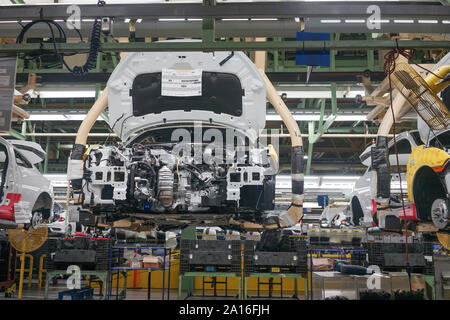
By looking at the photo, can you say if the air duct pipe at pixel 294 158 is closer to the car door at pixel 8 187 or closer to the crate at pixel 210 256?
the crate at pixel 210 256

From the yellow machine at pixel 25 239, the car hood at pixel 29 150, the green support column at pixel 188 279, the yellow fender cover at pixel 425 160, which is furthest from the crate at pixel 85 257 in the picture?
the yellow fender cover at pixel 425 160

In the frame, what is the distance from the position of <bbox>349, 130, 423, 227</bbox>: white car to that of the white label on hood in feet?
10.0

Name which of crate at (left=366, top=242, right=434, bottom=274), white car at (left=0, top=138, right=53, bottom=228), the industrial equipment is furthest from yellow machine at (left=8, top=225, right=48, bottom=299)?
crate at (left=366, top=242, right=434, bottom=274)

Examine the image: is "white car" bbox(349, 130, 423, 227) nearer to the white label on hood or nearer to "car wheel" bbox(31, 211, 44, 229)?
the white label on hood

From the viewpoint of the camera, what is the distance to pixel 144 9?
3.95m

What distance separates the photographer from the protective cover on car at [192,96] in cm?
440

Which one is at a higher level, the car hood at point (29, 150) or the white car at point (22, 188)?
the car hood at point (29, 150)

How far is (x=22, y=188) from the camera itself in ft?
21.4

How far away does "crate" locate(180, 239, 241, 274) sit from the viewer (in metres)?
7.51

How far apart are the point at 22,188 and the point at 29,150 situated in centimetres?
88

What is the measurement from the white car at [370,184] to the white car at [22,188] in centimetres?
537


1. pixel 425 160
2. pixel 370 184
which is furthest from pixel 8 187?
pixel 425 160
